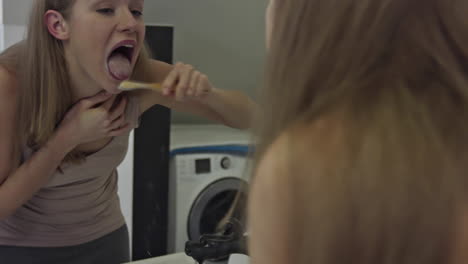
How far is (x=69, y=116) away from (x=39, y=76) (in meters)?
0.10

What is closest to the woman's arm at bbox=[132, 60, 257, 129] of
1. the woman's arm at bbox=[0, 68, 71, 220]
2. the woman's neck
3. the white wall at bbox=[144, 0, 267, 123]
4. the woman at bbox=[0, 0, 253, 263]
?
the woman at bbox=[0, 0, 253, 263]

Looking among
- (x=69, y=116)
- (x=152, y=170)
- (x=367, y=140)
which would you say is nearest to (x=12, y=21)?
(x=152, y=170)

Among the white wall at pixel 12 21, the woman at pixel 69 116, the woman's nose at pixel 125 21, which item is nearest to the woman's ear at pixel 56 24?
the woman at pixel 69 116

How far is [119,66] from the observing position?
104 centimetres

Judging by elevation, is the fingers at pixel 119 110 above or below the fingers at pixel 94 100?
below

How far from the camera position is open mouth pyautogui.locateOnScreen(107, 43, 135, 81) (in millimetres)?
1043

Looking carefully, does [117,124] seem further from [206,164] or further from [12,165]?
[206,164]

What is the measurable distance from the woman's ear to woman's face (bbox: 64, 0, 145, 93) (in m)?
0.01

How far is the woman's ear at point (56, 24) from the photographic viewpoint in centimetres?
100

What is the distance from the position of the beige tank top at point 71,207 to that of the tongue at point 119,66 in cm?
10

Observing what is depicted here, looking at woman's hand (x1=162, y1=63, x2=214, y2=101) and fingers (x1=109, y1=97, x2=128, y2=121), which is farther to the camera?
fingers (x1=109, y1=97, x2=128, y2=121)

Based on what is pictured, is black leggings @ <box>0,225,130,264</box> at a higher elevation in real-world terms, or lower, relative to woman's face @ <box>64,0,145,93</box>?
lower

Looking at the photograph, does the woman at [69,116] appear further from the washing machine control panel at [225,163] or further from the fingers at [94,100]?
the washing machine control panel at [225,163]

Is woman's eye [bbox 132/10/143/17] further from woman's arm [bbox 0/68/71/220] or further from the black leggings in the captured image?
the black leggings
